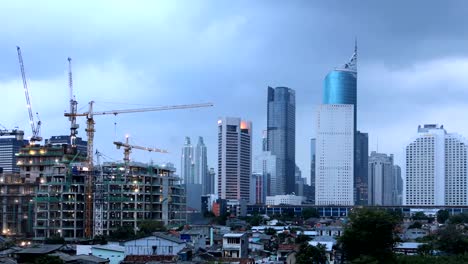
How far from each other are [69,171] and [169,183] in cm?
889

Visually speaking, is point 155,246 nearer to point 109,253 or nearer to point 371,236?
point 109,253

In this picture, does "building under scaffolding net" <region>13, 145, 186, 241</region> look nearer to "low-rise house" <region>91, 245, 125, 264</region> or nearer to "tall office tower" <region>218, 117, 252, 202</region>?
"low-rise house" <region>91, 245, 125, 264</region>

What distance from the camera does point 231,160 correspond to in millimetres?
143375

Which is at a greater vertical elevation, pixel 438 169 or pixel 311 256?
pixel 438 169

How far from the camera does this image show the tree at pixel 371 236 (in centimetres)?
3338

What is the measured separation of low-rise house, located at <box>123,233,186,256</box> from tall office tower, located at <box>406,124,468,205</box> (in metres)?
113

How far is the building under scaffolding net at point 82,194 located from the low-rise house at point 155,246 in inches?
843

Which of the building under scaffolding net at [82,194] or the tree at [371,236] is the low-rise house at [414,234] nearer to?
the tree at [371,236]

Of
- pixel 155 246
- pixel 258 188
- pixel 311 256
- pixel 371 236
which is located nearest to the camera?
pixel 311 256

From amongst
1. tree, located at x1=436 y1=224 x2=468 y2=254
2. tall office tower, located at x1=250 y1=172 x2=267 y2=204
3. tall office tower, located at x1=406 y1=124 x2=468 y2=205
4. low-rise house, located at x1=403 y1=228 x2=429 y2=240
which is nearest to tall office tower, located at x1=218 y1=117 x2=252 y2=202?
tall office tower, located at x1=250 y1=172 x2=267 y2=204

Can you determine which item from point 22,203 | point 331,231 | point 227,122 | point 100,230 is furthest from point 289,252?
point 227,122

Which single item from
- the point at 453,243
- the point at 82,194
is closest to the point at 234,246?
the point at 453,243

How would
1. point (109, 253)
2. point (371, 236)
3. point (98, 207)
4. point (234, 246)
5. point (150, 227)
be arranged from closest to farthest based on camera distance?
point (109, 253), point (371, 236), point (234, 246), point (150, 227), point (98, 207)

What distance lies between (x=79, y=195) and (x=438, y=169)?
322 ft
